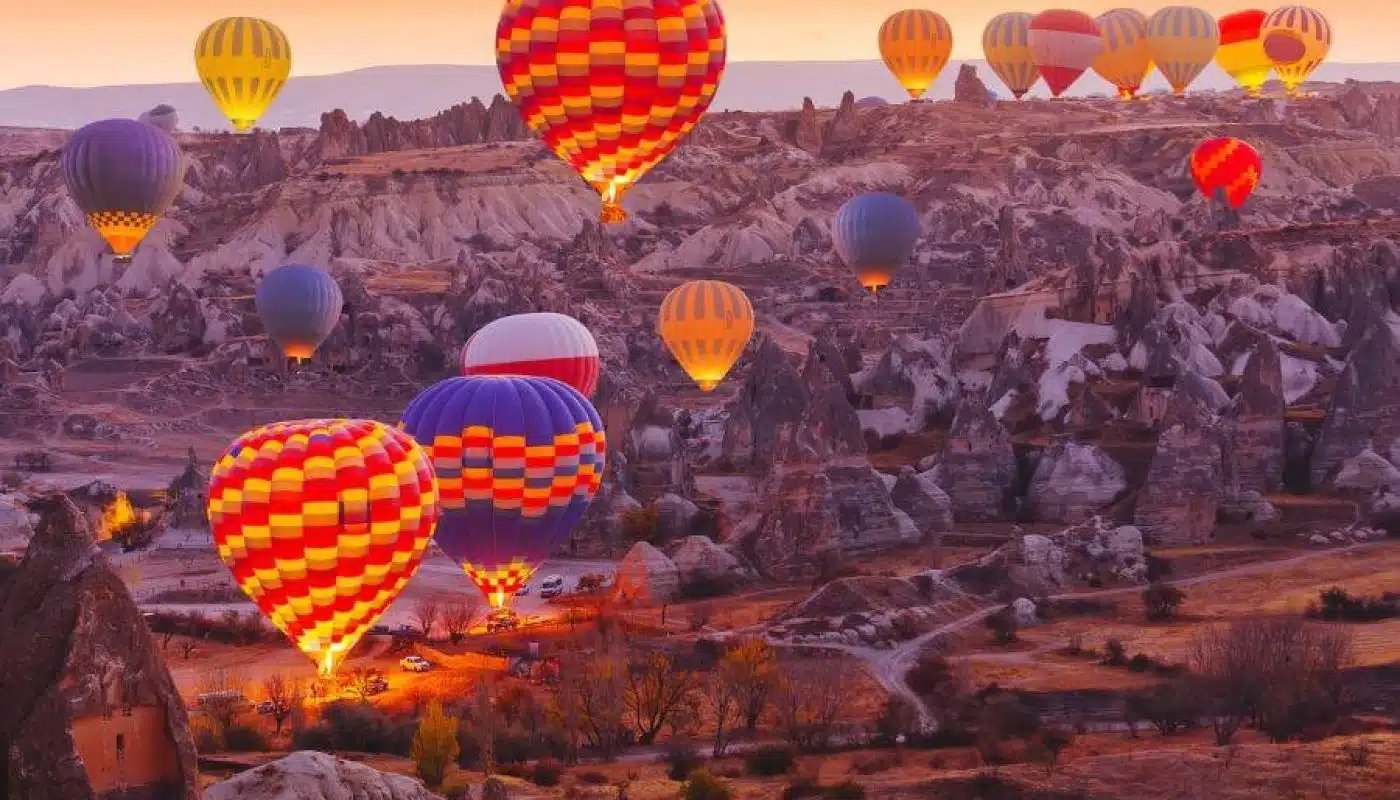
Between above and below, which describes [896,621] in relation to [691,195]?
below

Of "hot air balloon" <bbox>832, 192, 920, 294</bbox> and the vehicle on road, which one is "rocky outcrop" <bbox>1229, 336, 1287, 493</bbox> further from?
"hot air balloon" <bbox>832, 192, 920, 294</bbox>

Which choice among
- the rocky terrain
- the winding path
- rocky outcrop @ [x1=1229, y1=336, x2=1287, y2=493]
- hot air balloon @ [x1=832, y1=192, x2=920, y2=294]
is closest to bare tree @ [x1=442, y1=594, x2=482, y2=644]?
the rocky terrain

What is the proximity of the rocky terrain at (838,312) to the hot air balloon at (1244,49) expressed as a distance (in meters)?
1.97

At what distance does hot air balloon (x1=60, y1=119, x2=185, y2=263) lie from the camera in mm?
92188

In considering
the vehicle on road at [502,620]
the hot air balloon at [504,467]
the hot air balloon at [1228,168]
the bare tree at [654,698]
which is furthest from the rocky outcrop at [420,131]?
the bare tree at [654,698]

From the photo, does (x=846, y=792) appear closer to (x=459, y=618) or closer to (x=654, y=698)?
(x=654, y=698)

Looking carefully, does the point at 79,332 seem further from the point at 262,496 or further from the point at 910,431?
the point at 262,496

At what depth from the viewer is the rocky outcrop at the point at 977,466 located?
5581 centimetres

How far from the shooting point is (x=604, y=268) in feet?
335

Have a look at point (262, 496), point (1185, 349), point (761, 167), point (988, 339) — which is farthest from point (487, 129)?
point (262, 496)

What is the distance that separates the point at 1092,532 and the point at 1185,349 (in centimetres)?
1390

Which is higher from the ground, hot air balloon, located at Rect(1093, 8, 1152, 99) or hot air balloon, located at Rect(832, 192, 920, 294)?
hot air balloon, located at Rect(1093, 8, 1152, 99)

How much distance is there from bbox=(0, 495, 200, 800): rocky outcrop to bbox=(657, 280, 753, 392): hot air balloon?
5468cm

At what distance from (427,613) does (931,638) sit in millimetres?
10169
